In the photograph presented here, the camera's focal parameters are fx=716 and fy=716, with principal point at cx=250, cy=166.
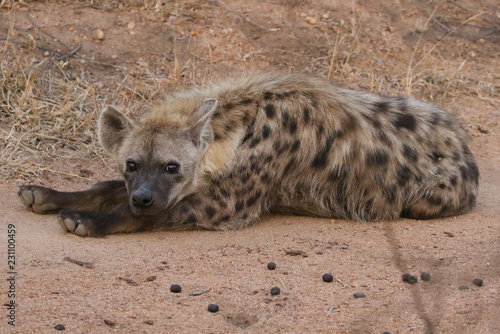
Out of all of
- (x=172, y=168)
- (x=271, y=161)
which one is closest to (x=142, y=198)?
(x=172, y=168)

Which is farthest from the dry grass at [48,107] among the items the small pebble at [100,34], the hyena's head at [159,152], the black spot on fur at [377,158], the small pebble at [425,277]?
the small pebble at [425,277]

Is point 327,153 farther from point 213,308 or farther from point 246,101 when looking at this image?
point 213,308

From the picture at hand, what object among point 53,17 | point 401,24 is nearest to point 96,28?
point 53,17

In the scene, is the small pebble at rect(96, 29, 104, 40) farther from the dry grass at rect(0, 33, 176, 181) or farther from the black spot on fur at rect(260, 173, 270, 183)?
the black spot on fur at rect(260, 173, 270, 183)

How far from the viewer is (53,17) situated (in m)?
5.93

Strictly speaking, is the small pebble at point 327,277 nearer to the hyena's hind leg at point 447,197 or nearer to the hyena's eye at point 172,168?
the hyena's eye at point 172,168

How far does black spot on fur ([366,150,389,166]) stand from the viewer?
3.64 meters

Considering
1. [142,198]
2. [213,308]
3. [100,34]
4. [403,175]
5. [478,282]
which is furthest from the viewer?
[100,34]

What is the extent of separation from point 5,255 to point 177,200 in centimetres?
85

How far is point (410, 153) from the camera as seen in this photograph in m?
3.70

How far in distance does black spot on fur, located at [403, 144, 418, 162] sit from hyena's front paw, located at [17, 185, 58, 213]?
1.80 meters

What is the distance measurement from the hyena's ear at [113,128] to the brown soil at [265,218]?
0.47 metres

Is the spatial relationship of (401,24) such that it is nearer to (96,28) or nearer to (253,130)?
(96,28)

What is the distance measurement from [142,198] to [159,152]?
0.87 ft
